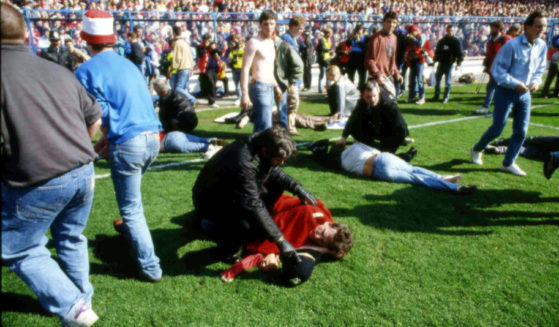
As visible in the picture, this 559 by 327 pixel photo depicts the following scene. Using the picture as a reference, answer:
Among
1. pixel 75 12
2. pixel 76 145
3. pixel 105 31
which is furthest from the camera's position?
pixel 75 12

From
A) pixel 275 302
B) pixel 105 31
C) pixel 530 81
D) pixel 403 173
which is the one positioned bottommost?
pixel 275 302

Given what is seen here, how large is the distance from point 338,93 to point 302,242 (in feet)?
18.8

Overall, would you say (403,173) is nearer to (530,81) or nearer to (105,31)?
(530,81)

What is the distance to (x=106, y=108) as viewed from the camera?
254 cm

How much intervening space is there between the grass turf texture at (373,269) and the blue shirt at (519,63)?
1300 millimetres

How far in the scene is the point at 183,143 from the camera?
6.05 meters

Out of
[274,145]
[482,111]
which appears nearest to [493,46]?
[482,111]

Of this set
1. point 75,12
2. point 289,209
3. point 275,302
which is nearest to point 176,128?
point 289,209

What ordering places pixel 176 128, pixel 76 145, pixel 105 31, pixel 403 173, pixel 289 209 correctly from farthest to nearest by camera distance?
1. pixel 176 128
2. pixel 403 173
3. pixel 289 209
4. pixel 105 31
5. pixel 76 145

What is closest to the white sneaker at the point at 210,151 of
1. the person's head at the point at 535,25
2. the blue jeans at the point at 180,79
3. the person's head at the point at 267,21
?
the person's head at the point at 267,21

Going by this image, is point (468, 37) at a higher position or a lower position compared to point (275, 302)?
higher

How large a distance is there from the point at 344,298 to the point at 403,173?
2.43 metres

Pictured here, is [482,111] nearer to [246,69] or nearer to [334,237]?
[246,69]

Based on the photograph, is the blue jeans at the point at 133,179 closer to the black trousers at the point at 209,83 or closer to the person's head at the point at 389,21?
the person's head at the point at 389,21
